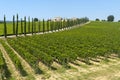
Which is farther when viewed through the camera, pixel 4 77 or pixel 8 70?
pixel 8 70

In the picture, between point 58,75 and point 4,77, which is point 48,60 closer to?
point 58,75

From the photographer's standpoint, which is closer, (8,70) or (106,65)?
(8,70)

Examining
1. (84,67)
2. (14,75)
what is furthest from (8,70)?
(84,67)

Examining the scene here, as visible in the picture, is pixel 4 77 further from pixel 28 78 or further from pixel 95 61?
pixel 95 61

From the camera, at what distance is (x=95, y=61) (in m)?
22.9

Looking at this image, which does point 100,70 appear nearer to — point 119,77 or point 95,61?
point 119,77

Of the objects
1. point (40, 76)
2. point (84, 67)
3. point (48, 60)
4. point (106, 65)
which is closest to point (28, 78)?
point (40, 76)

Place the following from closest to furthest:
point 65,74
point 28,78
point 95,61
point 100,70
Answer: point 28,78, point 65,74, point 100,70, point 95,61

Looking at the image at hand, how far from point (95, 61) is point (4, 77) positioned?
9194mm

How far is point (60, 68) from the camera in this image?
19.3 metres

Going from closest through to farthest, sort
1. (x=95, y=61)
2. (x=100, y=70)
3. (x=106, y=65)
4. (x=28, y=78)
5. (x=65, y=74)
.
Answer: (x=28, y=78) → (x=65, y=74) → (x=100, y=70) → (x=106, y=65) → (x=95, y=61)

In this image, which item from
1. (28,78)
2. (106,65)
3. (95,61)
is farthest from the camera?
(95,61)

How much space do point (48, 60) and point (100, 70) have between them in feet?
12.6

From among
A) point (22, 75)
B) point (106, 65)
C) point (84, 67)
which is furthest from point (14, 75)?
point (106, 65)
